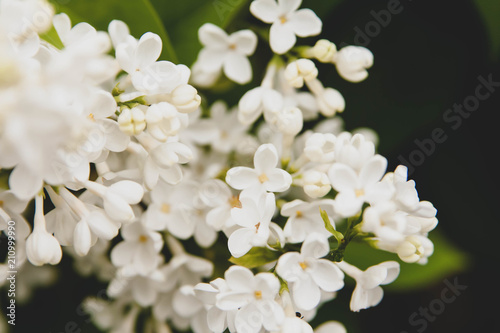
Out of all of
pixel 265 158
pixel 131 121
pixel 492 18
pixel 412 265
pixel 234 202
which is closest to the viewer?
pixel 131 121

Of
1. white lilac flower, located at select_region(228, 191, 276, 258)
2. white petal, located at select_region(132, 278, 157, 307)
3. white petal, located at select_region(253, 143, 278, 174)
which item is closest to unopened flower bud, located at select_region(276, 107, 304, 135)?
white petal, located at select_region(253, 143, 278, 174)

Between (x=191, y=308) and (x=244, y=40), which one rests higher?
(x=244, y=40)

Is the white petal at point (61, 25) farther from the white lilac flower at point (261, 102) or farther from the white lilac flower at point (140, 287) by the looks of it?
the white lilac flower at point (140, 287)

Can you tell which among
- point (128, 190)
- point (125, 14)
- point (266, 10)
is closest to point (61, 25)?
point (125, 14)

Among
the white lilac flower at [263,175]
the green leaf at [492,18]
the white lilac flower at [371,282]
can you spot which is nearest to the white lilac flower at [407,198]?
the white lilac flower at [371,282]

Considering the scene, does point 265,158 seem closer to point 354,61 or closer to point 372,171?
point 372,171

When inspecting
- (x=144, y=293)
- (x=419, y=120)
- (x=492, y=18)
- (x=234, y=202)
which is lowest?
(x=144, y=293)

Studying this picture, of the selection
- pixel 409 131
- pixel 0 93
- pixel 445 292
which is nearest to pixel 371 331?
pixel 445 292
